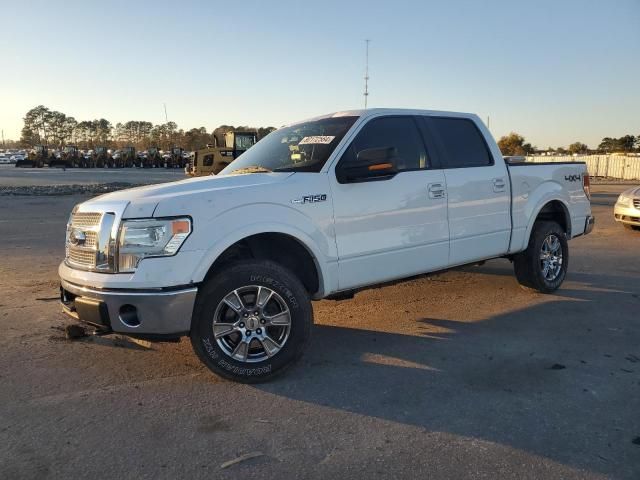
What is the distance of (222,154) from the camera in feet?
67.6

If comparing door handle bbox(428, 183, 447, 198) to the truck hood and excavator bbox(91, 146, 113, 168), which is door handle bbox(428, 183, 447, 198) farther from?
excavator bbox(91, 146, 113, 168)

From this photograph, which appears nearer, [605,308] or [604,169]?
[605,308]

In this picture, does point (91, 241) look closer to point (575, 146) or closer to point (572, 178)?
point (572, 178)

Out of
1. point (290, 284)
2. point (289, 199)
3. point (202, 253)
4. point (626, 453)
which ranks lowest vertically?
point (626, 453)

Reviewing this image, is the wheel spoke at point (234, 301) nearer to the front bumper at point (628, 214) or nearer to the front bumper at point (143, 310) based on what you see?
the front bumper at point (143, 310)

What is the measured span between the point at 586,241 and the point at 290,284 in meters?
8.45

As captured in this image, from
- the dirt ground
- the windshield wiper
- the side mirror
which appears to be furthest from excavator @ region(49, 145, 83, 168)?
the side mirror

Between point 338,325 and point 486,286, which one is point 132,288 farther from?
point 486,286

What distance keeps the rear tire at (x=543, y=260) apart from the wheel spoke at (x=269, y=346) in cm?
355

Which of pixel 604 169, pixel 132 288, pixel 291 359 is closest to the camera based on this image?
pixel 132 288

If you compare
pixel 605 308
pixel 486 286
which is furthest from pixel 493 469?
pixel 486 286

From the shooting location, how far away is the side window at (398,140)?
4.77 m

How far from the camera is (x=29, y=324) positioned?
17.5 feet

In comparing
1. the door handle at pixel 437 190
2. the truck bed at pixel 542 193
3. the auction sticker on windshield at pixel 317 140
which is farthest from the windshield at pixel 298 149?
the truck bed at pixel 542 193
